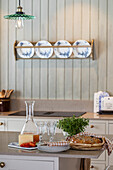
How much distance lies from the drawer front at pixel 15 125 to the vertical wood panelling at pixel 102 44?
1.12 m

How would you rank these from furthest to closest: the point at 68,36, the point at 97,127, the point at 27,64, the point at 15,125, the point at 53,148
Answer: the point at 27,64
the point at 68,36
the point at 15,125
the point at 97,127
the point at 53,148

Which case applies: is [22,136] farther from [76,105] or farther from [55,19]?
[55,19]

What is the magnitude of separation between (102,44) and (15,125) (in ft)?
4.89

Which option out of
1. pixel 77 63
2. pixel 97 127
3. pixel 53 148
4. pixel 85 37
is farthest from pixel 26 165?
pixel 85 37

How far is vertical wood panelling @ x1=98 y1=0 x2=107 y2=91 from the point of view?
4488 millimetres

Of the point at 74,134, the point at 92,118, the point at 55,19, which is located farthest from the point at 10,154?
the point at 55,19

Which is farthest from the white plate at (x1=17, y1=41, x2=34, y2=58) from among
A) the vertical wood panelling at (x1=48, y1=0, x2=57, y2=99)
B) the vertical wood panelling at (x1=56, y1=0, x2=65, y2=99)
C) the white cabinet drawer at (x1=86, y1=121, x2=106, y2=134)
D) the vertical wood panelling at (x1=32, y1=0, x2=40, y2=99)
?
the white cabinet drawer at (x1=86, y1=121, x2=106, y2=134)

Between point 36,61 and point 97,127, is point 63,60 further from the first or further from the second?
point 97,127

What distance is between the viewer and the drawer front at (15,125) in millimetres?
4105

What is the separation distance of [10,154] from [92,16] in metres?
2.80

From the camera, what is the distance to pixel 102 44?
4.51 meters

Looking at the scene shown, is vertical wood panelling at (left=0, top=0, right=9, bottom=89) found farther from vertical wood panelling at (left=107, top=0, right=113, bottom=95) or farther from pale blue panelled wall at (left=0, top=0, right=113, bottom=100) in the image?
vertical wood panelling at (left=107, top=0, right=113, bottom=95)

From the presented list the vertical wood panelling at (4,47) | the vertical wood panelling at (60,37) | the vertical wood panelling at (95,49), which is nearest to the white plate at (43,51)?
the vertical wood panelling at (60,37)

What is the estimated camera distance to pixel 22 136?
2307 mm
